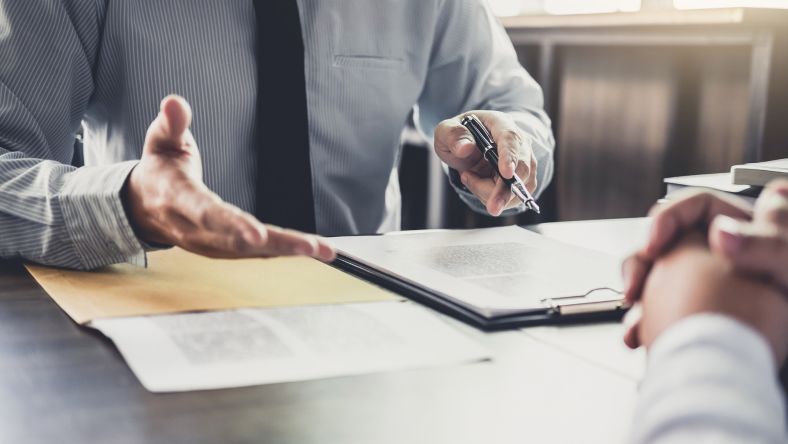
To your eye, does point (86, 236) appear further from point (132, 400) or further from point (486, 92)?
point (486, 92)

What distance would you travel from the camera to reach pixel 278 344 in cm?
66

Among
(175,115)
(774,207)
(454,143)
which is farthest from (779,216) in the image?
(454,143)

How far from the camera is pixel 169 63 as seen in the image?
1.29 metres

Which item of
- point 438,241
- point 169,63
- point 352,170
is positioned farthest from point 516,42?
point 438,241

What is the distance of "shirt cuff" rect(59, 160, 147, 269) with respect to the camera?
85cm

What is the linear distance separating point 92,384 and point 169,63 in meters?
0.78

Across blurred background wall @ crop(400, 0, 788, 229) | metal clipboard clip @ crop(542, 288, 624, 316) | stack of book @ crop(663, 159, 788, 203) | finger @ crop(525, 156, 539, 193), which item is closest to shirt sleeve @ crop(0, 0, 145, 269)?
metal clipboard clip @ crop(542, 288, 624, 316)

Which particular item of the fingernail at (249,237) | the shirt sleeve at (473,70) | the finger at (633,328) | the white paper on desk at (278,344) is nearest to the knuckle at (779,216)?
the finger at (633,328)

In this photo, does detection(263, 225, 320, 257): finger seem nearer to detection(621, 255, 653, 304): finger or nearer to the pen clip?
detection(621, 255, 653, 304): finger

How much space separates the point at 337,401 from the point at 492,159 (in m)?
0.61

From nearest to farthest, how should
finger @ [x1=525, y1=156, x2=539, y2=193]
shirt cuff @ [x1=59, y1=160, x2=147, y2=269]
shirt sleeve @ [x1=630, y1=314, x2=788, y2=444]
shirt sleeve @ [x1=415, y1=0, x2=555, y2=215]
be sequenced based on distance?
shirt sleeve @ [x1=630, y1=314, x2=788, y2=444]
shirt cuff @ [x1=59, y1=160, x2=147, y2=269]
finger @ [x1=525, y1=156, x2=539, y2=193]
shirt sleeve @ [x1=415, y1=0, x2=555, y2=215]

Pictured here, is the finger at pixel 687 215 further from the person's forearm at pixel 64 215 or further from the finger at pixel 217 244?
the person's forearm at pixel 64 215

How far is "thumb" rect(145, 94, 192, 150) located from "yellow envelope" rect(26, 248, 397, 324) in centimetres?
13

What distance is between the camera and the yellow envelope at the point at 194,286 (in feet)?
2.50
